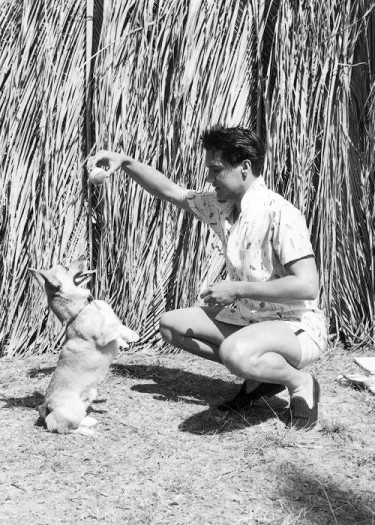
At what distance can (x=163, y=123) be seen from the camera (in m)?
4.34

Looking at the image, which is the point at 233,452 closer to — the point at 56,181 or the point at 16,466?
the point at 16,466

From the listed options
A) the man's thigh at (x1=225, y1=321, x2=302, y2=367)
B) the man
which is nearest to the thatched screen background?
the man

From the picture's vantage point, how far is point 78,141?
440 cm

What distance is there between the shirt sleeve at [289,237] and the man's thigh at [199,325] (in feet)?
1.84

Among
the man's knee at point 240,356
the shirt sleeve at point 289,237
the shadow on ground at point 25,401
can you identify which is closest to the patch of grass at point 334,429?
the man's knee at point 240,356

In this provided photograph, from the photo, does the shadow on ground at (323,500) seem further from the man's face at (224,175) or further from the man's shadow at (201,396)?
the man's face at (224,175)

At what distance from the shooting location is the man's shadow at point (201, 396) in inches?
133

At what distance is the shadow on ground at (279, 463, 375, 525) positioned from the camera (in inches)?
101

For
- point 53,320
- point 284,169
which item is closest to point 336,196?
point 284,169

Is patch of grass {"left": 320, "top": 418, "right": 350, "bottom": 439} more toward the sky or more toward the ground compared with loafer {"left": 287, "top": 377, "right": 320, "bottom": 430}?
more toward the ground

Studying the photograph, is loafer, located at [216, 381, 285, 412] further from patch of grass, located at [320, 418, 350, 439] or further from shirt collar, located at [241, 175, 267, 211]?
shirt collar, located at [241, 175, 267, 211]

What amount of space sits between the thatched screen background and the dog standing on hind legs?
109cm

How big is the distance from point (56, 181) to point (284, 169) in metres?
1.36

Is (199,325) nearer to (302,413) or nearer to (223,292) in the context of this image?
(223,292)
